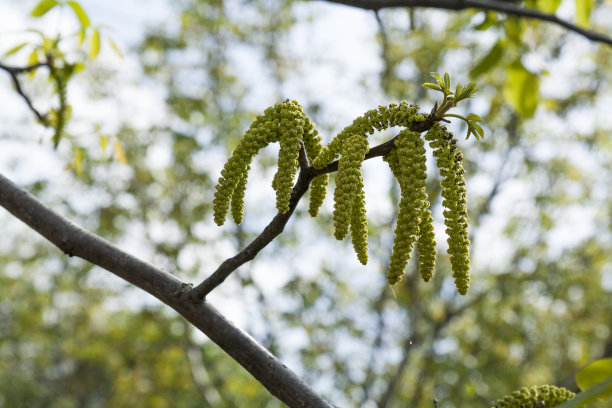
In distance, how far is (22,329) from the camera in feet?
41.0

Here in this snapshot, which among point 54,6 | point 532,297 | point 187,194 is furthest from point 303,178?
point 532,297

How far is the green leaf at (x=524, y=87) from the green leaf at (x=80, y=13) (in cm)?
174

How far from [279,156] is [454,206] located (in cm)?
38

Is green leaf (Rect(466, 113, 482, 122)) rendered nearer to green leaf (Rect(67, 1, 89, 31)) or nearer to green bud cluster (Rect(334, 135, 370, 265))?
green bud cluster (Rect(334, 135, 370, 265))

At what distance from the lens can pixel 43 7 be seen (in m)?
2.48

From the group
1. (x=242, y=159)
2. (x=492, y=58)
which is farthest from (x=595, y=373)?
(x=492, y=58)

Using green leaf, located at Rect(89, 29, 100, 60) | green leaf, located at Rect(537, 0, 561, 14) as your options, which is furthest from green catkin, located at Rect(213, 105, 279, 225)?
green leaf, located at Rect(89, 29, 100, 60)

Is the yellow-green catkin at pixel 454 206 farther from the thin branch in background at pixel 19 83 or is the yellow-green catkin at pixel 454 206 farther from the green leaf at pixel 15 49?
the green leaf at pixel 15 49

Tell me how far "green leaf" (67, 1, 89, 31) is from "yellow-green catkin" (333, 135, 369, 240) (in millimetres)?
1704

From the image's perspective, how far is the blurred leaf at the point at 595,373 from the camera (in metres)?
0.95

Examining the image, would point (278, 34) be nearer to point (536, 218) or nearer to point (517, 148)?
point (517, 148)

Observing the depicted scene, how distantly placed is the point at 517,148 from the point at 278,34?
3.08 m

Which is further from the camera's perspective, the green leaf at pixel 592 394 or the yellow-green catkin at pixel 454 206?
the yellow-green catkin at pixel 454 206

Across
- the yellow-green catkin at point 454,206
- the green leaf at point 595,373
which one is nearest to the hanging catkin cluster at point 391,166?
the yellow-green catkin at point 454,206
